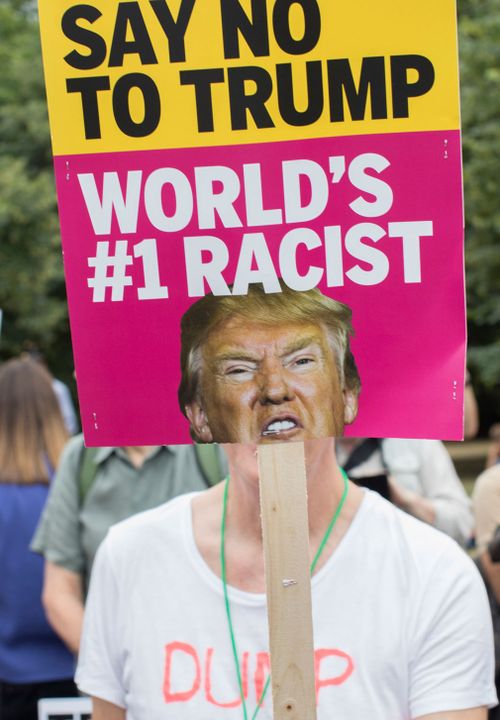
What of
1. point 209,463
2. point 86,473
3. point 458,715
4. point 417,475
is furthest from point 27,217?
point 458,715

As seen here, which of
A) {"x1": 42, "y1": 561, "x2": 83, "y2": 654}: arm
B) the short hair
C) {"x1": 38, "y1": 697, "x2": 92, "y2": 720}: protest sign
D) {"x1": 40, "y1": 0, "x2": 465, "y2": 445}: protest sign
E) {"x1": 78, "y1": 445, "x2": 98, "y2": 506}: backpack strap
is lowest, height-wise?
{"x1": 38, "y1": 697, "x2": 92, "y2": 720}: protest sign

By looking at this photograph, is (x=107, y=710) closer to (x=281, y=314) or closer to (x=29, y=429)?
(x=281, y=314)

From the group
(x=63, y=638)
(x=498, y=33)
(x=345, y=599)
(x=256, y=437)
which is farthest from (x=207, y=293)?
A: (x=498, y=33)

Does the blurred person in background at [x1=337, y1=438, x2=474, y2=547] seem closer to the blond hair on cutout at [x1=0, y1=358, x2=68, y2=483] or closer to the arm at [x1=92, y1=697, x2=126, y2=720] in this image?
the blond hair on cutout at [x1=0, y1=358, x2=68, y2=483]

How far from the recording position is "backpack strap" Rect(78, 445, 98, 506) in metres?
3.34

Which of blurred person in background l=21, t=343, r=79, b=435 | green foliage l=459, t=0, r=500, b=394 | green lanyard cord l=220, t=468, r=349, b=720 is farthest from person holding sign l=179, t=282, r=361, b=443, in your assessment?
green foliage l=459, t=0, r=500, b=394

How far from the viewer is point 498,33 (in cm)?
1673

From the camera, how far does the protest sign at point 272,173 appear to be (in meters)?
1.74

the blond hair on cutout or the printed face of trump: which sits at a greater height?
the printed face of trump

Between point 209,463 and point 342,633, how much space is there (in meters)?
1.43

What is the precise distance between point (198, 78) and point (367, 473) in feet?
6.89

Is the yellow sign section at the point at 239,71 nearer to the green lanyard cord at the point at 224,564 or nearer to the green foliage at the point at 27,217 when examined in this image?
the green lanyard cord at the point at 224,564

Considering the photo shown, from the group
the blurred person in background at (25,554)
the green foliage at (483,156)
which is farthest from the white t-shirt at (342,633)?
the green foliage at (483,156)

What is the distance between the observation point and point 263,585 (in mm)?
1960
